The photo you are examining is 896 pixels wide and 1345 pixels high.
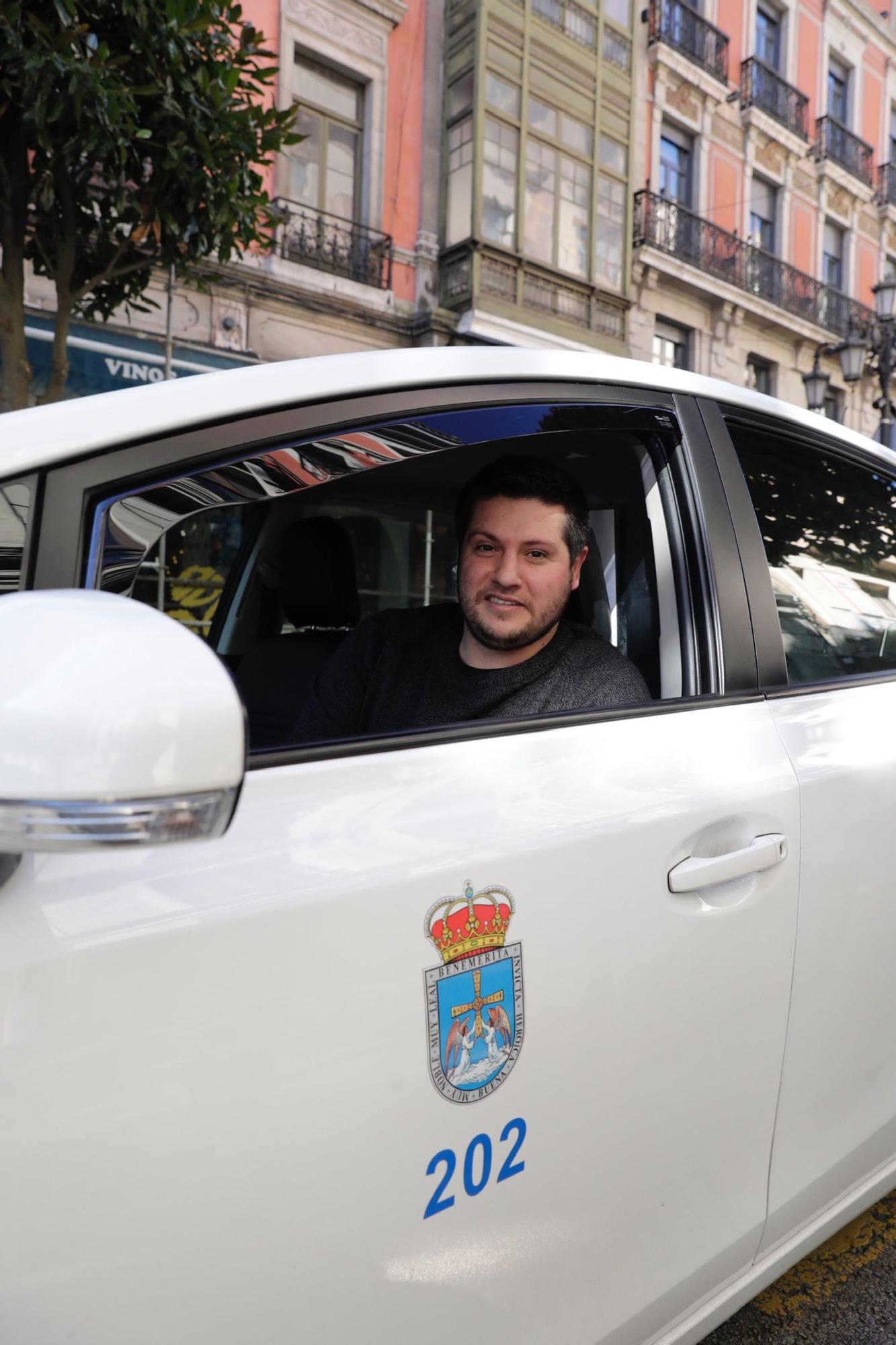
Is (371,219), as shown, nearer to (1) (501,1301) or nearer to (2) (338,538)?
(2) (338,538)

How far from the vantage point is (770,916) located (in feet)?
3.92

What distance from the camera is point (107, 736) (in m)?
0.57

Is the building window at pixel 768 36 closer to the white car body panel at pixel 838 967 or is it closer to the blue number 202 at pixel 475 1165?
the white car body panel at pixel 838 967

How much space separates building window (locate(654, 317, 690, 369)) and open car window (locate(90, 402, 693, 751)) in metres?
13.3

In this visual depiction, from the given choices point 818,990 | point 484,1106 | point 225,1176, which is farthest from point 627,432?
point 225,1176

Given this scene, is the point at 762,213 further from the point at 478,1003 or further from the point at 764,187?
the point at 478,1003

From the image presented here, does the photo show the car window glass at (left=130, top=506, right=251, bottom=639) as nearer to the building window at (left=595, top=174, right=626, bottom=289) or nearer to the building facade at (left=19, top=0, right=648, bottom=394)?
the building facade at (left=19, top=0, right=648, bottom=394)

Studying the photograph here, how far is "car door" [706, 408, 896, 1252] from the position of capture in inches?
50.2

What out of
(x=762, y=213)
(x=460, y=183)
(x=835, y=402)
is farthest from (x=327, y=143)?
(x=835, y=402)

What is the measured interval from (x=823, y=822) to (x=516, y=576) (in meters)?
0.67

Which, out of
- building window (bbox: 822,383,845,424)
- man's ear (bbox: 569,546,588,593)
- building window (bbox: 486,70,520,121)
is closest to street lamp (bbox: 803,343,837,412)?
building window (bbox: 486,70,520,121)

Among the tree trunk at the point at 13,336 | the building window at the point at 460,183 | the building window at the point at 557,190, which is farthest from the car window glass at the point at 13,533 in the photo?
the building window at the point at 557,190

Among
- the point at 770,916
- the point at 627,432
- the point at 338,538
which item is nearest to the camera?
the point at 770,916

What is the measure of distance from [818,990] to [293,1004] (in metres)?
0.81
